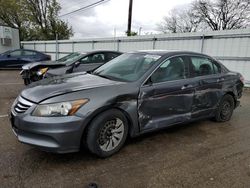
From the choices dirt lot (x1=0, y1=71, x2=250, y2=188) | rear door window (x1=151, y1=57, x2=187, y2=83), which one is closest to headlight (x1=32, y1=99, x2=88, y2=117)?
dirt lot (x1=0, y1=71, x2=250, y2=188)

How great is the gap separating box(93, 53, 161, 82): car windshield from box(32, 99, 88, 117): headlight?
1022 mm

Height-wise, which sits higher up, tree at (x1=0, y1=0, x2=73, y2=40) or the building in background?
tree at (x1=0, y1=0, x2=73, y2=40)

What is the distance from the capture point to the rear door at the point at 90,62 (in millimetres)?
7435

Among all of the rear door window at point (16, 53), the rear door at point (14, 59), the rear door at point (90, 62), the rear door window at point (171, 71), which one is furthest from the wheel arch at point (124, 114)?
the rear door window at point (16, 53)

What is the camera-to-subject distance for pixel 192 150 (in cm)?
347

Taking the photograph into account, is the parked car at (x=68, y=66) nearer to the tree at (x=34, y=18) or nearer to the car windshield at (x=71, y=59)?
the car windshield at (x=71, y=59)

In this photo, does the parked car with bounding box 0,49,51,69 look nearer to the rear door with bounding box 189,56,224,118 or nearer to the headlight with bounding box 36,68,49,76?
the headlight with bounding box 36,68,49,76

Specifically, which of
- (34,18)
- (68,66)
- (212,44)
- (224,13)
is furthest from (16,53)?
(224,13)

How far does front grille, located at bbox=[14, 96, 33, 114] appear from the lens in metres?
2.84

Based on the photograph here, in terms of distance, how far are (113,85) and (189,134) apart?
187 centimetres

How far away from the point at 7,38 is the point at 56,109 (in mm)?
19477

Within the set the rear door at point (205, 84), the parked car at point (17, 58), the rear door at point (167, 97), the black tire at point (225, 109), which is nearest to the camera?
the rear door at point (167, 97)

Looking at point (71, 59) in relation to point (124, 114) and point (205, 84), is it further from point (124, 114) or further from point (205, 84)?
point (124, 114)

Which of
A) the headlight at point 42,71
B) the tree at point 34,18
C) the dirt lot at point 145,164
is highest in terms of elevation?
the tree at point 34,18
